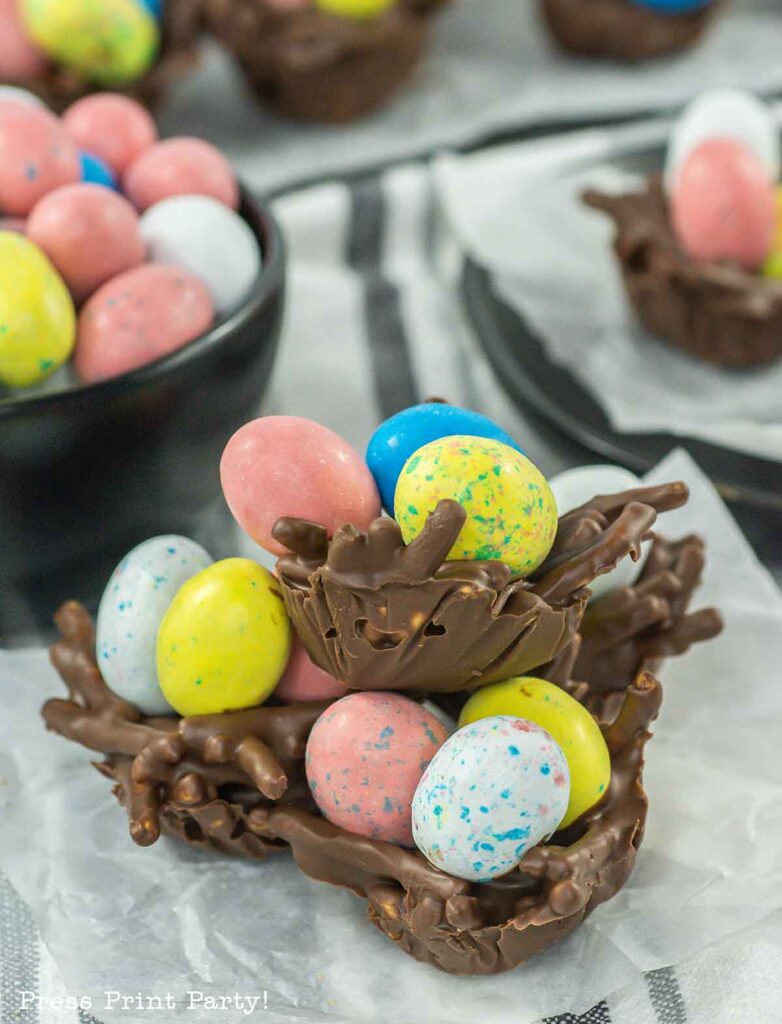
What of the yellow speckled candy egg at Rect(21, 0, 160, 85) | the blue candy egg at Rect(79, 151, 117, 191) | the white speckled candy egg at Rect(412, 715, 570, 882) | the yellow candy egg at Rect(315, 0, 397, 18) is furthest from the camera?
the yellow candy egg at Rect(315, 0, 397, 18)

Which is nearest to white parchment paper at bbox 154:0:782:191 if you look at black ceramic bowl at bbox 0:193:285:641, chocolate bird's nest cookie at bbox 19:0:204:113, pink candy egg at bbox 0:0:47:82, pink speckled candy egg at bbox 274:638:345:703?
chocolate bird's nest cookie at bbox 19:0:204:113

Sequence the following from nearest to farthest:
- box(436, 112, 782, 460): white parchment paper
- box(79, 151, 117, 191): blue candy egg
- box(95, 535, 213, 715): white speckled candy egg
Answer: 1. box(95, 535, 213, 715): white speckled candy egg
2. box(79, 151, 117, 191): blue candy egg
3. box(436, 112, 782, 460): white parchment paper

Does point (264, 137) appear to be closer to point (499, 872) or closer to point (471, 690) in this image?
point (471, 690)


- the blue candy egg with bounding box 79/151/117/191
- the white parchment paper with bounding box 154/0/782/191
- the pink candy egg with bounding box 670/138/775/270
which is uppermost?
the blue candy egg with bounding box 79/151/117/191

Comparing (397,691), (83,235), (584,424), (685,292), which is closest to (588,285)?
(685,292)

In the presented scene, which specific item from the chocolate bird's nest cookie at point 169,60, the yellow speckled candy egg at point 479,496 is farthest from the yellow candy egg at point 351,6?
the yellow speckled candy egg at point 479,496

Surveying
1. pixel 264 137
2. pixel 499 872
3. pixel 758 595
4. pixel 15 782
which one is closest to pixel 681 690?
pixel 758 595

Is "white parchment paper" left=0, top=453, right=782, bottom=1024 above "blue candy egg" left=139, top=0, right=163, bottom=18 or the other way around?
the other way around

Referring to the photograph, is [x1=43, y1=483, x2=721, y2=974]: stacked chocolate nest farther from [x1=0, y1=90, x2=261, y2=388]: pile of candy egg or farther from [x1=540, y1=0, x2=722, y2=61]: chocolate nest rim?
[x1=540, y1=0, x2=722, y2=61]: chocolate nest rim
